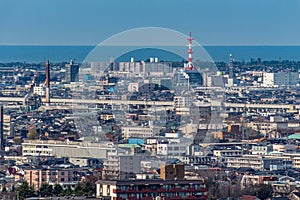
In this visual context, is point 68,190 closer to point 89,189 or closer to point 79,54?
point 89,189

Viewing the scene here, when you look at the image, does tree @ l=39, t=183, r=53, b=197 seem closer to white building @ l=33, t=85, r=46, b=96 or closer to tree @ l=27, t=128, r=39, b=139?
tree @ l=27, t=128, r=39, b=139

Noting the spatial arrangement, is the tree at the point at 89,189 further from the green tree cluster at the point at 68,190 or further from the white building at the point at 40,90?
the white building at the point at 40,90

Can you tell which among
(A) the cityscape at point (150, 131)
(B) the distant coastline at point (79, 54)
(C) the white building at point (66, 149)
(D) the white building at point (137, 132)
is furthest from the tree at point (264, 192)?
(B) the distant coastline at point (79, 54)

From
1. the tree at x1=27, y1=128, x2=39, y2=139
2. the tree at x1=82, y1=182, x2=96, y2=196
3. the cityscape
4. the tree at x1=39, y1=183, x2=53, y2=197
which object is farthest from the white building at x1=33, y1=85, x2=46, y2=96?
the tree at x1=82, y1=182, x2=96, y2=196

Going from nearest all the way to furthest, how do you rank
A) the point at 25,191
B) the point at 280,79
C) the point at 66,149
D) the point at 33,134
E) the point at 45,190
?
the point at 25,191 → the point at 45,190 → the point at 66,149 → the point at 33,134 → the point at 280,79

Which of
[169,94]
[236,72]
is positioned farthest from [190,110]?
[236,72]

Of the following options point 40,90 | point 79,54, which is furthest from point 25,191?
point 79,54

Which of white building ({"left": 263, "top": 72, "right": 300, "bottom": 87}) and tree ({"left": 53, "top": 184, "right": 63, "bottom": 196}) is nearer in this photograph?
tree ({"left": 53, "top": 184, "right": 63, "bottom": 196})

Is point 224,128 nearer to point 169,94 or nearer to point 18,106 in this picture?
point 169,94
